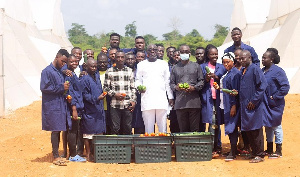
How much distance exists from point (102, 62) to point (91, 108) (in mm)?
864

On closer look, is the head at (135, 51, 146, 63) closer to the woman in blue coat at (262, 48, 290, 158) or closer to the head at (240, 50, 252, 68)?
the head at (240, 50, 252, 68)

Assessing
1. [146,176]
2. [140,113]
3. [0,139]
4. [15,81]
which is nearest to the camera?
[146,176]

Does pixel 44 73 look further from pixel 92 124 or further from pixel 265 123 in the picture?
pixel 265 123

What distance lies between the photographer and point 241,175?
6168 mm

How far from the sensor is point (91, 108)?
736 centimetres

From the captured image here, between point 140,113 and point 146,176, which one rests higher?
point 140,113

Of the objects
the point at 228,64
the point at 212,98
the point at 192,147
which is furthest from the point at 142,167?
the point at 228,64

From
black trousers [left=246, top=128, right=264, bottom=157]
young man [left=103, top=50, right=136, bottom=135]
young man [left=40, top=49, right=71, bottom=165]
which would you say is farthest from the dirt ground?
young man [left=103, top=50, right=136, bottom=135]

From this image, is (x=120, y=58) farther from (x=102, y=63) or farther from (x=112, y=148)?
(x=112, y=148)

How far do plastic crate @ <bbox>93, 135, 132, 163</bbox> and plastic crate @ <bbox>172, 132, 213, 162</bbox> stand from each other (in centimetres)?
75

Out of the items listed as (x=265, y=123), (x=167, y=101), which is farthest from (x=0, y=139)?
(x=265, y=123)

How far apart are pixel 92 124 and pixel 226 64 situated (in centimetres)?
235

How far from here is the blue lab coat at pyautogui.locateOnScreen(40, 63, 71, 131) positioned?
22.6ft

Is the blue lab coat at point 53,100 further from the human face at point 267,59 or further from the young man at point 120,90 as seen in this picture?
the human face at point 267,59
